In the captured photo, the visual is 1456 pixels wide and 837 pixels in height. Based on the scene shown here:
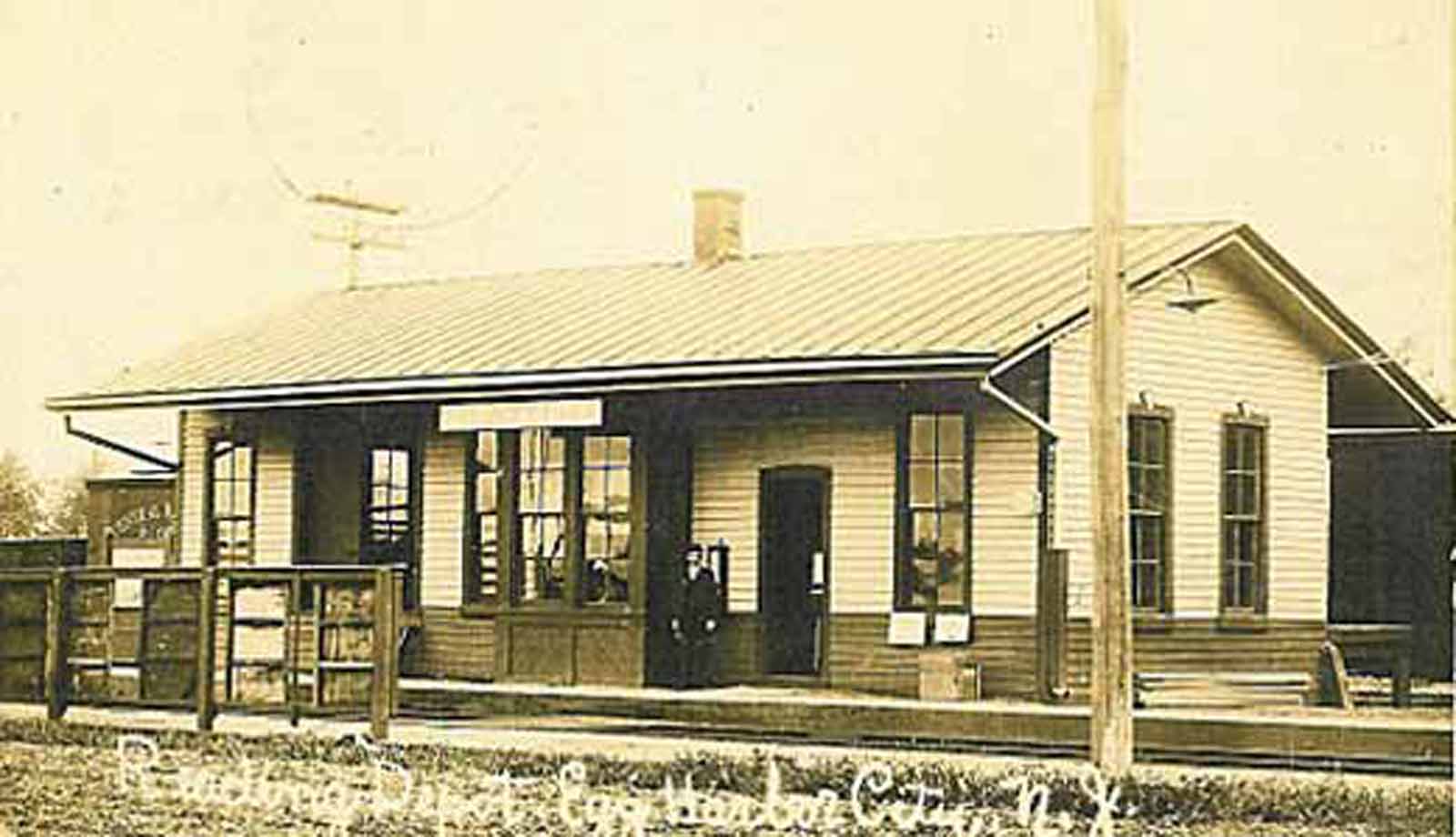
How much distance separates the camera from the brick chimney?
12.9 metres

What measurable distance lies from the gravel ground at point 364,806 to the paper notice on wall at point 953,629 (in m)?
4.95

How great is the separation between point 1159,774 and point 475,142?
3.91 m

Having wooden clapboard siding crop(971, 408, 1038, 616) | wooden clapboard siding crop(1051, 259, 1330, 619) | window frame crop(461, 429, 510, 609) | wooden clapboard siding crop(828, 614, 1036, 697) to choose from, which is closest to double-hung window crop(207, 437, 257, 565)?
window frame crop(461, 429, 510, 609)

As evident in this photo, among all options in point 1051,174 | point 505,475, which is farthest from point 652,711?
point 1051,174

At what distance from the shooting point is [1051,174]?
10.9 m

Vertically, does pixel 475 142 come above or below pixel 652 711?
above

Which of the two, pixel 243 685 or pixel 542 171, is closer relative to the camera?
pixel 542 171

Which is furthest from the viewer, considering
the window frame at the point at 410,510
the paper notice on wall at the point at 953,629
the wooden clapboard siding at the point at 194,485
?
the wooden clapboard siding at the point at 194,485

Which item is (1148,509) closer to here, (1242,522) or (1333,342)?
(1242,522)

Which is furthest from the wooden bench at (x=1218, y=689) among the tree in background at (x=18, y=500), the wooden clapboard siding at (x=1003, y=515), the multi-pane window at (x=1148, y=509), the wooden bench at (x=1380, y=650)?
the tree in background at (x=18, y=500)

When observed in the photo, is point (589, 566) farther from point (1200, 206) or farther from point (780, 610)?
point (1200, 206)

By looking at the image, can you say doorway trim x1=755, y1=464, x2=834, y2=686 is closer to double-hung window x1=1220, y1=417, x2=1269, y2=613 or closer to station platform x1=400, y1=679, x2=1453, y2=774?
station platform x1=400, y1=679, x2=1453, y2=774

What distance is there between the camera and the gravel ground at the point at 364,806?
10.3 meters

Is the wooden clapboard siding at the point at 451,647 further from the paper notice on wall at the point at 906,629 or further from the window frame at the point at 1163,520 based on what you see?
the window frame at the point at 1163,520
